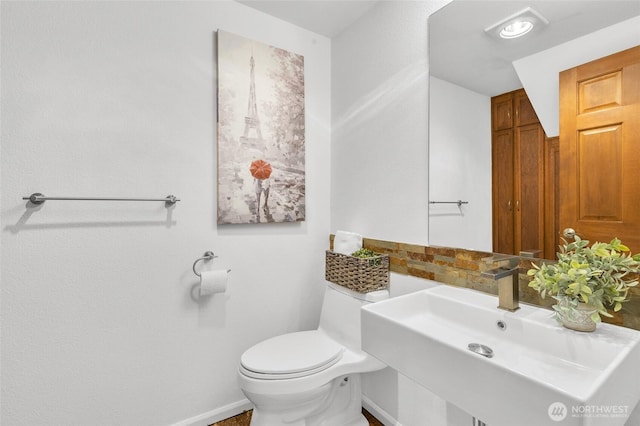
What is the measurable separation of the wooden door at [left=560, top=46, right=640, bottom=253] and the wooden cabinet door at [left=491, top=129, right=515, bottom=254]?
187 mm

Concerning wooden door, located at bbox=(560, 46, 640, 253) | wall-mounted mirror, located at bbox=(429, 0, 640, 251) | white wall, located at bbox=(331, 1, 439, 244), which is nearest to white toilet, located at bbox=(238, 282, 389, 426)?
white wall, located at bbox=(331, 1, 439, 244)

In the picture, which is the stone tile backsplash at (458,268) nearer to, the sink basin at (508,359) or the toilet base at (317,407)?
the sink basin at (508,359)

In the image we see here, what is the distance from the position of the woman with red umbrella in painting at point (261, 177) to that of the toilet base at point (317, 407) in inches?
39.6

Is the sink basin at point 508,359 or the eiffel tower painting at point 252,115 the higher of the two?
the eiffel tower painting at point 252,115

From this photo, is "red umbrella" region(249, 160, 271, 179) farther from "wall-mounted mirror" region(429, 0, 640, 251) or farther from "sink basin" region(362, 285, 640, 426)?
"sink basin" region(362, 285, 640, 426)

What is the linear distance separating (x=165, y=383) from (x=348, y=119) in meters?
1.82

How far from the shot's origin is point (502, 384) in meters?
0.75

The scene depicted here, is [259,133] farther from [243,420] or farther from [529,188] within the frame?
[243,420]

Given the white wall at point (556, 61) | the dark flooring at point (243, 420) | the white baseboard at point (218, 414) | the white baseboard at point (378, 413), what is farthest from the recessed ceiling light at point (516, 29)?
the white baseboard at point (218, 414)

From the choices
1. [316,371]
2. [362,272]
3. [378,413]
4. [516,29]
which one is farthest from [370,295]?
[516,29]

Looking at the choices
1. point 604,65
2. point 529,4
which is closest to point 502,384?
point 604,65

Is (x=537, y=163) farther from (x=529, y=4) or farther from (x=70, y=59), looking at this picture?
(x=70, y=59)

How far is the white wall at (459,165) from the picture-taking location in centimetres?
138

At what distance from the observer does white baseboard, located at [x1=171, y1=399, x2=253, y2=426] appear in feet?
5.61
